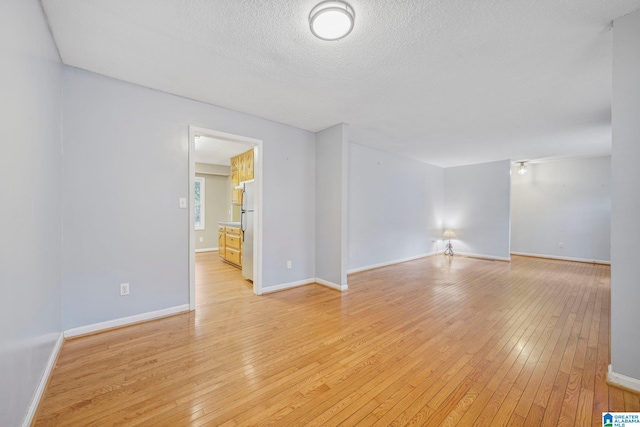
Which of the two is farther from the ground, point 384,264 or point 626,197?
point 626,197

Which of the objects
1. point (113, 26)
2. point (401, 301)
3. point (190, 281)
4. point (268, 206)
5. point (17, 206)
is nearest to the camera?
point (17, 206)

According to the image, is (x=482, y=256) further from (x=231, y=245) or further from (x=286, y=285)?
(x=231, y=245)

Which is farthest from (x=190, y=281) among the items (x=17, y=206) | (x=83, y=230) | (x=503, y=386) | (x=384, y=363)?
(x=503, y=386)

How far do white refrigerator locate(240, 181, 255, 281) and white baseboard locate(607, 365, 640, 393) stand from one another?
13.0 ft

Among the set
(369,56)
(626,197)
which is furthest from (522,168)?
(369,56)

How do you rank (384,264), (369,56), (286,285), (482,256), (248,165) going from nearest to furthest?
(369,56) → (286,285) → (248,165) → (384,264) → (482,256)

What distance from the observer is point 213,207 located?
7766 millimetres

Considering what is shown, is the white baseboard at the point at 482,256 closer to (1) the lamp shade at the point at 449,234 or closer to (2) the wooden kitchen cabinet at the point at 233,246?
(1) the lamp shade at the point at 449,234

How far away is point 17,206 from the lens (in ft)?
4.41

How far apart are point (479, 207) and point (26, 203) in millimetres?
8162

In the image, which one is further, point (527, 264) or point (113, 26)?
point (527, 264)

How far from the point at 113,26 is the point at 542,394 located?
13.2 ft

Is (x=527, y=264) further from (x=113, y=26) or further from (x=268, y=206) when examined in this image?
(x=113, y=26)

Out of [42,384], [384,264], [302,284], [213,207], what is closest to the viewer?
[42,384]
